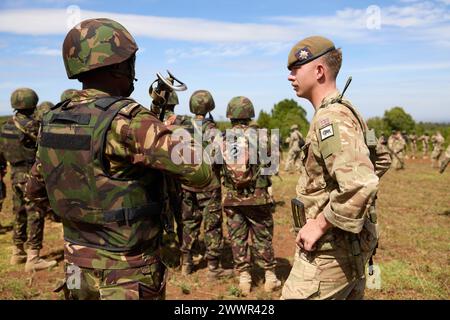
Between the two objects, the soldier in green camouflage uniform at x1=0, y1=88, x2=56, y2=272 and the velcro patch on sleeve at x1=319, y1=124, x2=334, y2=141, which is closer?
the velcro patch on sleeve at x1=319, y1=124, x2=334, y2=141

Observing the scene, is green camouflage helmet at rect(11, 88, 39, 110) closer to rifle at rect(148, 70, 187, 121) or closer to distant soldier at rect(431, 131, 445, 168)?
rifle at rect(148, 70, 187, 121)

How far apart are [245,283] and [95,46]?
3945mm

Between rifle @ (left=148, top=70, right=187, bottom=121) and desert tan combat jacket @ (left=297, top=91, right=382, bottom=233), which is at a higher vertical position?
rifle @ (left=148, top=70, right=187, bottom=121)

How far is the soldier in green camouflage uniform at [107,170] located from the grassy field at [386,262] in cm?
306

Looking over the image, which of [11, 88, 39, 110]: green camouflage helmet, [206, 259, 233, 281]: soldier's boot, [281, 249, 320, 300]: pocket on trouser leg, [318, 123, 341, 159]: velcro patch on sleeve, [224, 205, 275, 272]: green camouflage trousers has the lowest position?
[206, 259, 233, 281]: soldier's boot

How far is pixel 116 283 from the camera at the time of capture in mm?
2607

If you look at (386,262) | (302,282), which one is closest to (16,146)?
(302,282)

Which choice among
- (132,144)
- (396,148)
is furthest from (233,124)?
(396,148)

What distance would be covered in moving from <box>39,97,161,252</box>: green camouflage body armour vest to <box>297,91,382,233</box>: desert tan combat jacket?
101 cm

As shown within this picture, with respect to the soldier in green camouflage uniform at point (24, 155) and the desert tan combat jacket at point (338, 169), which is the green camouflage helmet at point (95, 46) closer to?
the desert tan combat jacket at point (338, 169)

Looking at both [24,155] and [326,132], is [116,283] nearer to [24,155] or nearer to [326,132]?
[326,132]

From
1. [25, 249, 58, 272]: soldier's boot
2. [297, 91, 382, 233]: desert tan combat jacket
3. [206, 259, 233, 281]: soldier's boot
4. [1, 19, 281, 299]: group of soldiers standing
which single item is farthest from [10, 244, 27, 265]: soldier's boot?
[297, 91, 382, 233]: desert tan combat jacket

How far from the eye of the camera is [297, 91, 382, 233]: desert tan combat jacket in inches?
93.7

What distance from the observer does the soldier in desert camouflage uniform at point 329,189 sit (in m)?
2.42
